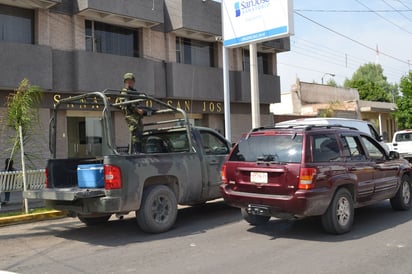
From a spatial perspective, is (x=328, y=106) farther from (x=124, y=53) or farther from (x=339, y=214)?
(x=339, y=214)

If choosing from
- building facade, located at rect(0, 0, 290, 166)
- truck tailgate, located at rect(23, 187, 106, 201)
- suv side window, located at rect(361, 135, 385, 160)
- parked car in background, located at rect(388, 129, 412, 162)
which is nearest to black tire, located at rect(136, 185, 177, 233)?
truck tailgate, located at rect(23, 187, 106, 201)

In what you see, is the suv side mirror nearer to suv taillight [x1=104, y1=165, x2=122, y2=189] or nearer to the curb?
suv taillight [x1=104, y1=165, x2=122, y2=189]

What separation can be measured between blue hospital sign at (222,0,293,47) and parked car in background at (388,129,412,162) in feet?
27.0

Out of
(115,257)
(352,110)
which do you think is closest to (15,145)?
(115,257)

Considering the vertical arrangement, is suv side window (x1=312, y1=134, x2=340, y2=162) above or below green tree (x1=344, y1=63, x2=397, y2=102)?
below

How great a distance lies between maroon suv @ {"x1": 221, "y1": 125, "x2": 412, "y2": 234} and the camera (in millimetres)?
6715

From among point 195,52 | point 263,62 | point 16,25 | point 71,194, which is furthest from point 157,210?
point 263,62

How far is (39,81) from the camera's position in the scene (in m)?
14.3

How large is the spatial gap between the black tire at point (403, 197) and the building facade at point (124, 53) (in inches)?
346

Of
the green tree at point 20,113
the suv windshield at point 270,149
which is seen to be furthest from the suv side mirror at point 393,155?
the green tree at point 20,113

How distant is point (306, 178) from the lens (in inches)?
262

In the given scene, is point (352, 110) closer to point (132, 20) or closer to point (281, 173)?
point (132, 20)

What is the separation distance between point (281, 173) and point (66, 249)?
133 inches

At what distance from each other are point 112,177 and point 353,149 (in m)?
4.00
